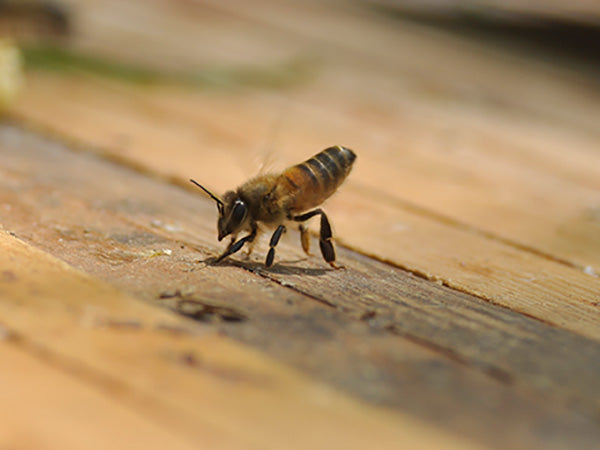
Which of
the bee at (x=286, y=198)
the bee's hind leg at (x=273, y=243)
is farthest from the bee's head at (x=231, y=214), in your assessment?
the bee's hind leg at (x=273, y=243)

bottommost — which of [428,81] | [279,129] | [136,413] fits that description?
[136,413]

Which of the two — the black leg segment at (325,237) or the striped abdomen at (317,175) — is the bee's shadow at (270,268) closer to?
the black leg segment at (325,237)

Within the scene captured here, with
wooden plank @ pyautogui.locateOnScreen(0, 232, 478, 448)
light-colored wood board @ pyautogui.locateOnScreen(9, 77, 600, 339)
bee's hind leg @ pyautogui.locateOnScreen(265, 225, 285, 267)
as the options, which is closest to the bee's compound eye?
bee's hind leg @ pyautogui.locateOnScreen(265, 225, 285, 267)

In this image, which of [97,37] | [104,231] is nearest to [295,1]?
[97,37]

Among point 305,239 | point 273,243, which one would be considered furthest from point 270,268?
point 305,239

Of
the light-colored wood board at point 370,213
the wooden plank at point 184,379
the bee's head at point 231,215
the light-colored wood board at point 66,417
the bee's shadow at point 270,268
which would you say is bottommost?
the light-colored wood board at point 66,417

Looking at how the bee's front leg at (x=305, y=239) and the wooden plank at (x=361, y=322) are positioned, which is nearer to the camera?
the wooden plank at (x=361, y=322)

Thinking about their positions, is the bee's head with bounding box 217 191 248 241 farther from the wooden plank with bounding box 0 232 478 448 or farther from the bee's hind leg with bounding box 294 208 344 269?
the wooden plank with bounding box 0 232 478 448

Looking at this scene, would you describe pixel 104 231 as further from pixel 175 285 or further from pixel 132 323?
pixel 132 323

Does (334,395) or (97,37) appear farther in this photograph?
(97,37)
